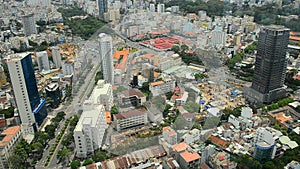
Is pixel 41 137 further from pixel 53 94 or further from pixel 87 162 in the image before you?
pixel 53 94

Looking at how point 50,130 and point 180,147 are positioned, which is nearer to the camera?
point 180,147

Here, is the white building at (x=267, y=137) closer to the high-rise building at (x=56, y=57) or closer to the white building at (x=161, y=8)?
the high-rise building at (x=56, y=57)

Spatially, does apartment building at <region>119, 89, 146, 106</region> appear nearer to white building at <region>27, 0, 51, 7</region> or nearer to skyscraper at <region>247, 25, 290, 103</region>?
skyscraper at <region>247, 25, 290, 103</region>

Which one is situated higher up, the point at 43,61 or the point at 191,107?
the point at 43,61

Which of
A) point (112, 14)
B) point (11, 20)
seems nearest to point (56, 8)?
point (11, 20)

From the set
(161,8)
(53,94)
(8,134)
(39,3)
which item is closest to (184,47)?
(53,94)

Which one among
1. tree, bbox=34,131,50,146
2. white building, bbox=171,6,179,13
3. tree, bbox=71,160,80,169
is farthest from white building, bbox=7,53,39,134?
white building, bbox=171,6,179,13

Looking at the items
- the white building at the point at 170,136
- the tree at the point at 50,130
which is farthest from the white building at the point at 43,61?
the white building at the point at 170,136
